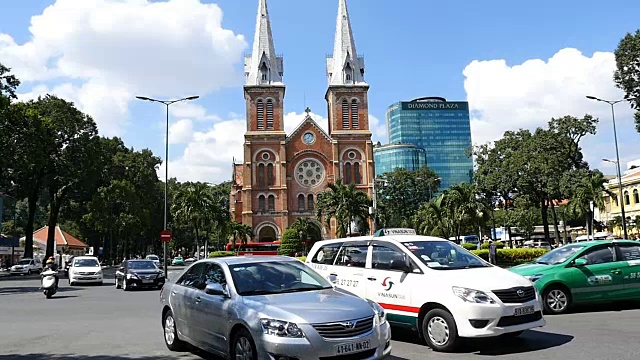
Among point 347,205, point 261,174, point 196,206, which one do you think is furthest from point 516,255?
point 261,174

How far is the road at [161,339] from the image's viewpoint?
7.83 metres

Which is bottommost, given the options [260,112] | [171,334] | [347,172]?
[171,334]

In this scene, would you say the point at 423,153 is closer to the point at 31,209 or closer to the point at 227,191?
the point at 227,191

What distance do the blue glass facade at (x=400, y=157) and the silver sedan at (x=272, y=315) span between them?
122m

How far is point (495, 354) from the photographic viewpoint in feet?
25.4

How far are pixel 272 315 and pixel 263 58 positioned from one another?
2661 inches

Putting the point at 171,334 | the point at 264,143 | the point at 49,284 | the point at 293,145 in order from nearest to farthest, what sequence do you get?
the point at 171,334, the point at 49,284, the point at 264,143, the point at 293,145

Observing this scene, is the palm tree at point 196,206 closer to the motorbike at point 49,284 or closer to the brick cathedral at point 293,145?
the brick cathedral at point 293,145

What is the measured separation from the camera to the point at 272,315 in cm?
612

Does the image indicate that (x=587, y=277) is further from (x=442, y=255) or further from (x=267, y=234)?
(x=267, y=234)

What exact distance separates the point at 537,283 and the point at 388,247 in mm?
4071

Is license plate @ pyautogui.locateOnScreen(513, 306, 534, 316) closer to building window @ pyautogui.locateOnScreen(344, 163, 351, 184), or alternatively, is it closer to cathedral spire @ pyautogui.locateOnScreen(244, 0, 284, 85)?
building window @ pyautogui.locateOnScreen(344, 163, 351, 184)

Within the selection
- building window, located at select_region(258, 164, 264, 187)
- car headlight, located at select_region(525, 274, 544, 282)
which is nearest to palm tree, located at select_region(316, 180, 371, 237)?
building window, located at select_region(258, 164, 264, 187)

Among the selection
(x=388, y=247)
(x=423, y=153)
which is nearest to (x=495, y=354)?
(x=388, y=247)
